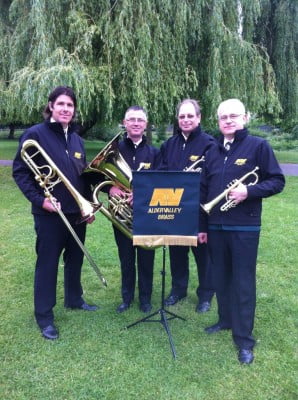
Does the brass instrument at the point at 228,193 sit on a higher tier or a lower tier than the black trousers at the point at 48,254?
higher

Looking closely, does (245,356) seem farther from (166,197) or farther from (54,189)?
(54,189)

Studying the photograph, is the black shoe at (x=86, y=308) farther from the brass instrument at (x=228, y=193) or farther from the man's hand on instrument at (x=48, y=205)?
the brass instrument at (x=228, y=193)

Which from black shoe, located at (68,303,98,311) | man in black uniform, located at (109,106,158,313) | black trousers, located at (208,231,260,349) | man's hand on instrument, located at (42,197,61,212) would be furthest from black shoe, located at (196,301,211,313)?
man's hand on instrument, located at (42,197,61,212)

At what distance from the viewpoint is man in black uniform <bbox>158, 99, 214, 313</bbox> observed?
3.89 metres

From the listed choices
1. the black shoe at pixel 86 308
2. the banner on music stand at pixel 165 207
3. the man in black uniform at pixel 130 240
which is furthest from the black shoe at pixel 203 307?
the banner on music stand at pixel 165 207

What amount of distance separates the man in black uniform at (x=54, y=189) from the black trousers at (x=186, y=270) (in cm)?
112

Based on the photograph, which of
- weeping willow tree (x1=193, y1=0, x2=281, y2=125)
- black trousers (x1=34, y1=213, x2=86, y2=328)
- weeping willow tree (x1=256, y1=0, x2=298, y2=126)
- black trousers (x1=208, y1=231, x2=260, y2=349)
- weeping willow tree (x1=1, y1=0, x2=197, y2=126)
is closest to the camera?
black trousers (x1=208, y1=231, x2=260, y2=349)

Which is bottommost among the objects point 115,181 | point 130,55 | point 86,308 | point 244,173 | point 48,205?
point 86,308

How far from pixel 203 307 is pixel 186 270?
0.43 m


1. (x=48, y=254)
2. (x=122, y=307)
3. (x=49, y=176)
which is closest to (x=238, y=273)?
(x=122, y=307)

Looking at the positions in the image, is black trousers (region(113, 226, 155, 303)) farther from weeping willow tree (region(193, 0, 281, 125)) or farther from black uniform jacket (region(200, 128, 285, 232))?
weeping willow tree (region(193, 0, 281, 125))

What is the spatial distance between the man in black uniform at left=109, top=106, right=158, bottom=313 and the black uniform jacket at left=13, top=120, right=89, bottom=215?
1.20ft

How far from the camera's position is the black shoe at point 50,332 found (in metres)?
3.69

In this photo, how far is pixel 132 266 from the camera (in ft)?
13.8
